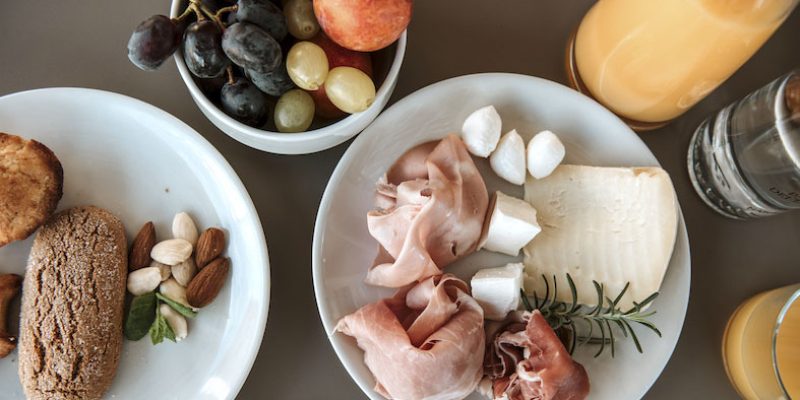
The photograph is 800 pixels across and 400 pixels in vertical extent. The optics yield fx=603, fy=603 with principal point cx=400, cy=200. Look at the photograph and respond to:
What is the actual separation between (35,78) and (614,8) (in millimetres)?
792

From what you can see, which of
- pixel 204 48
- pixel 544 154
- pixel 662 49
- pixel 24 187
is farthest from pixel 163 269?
pixel 662 49

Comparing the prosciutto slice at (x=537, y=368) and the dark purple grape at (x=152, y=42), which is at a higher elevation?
the dark purple grape at (x=152, y=42)

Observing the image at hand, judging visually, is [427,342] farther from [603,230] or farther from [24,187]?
[24,187]

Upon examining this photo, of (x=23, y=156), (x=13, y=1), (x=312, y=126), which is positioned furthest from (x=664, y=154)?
(x=13, y=1)

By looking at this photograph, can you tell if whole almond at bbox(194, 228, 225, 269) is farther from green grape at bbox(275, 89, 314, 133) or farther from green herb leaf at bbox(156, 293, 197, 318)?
green grape at bbox(275, 89, 314, 133)

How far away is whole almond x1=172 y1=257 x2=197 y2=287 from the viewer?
0.76 m

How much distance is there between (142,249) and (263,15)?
0.34 metres

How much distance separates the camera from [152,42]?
25.1 inches

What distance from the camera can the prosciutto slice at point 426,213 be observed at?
2.44ft

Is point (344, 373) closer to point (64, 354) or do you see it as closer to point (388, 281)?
point (388, 281)

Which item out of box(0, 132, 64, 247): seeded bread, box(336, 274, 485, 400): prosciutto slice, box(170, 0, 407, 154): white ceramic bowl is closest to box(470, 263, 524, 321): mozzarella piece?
box(336, 274, 485, 400): prosciutto slice

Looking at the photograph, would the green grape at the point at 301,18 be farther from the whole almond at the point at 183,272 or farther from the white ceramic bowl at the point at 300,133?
the whole almond at the point at 183,272

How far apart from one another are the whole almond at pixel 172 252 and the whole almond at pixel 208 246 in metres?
0.01

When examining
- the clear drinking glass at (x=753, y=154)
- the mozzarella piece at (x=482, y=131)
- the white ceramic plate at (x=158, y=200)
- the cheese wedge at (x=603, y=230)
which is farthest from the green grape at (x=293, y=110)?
the clear drinking glass at (x=753, y=154)
